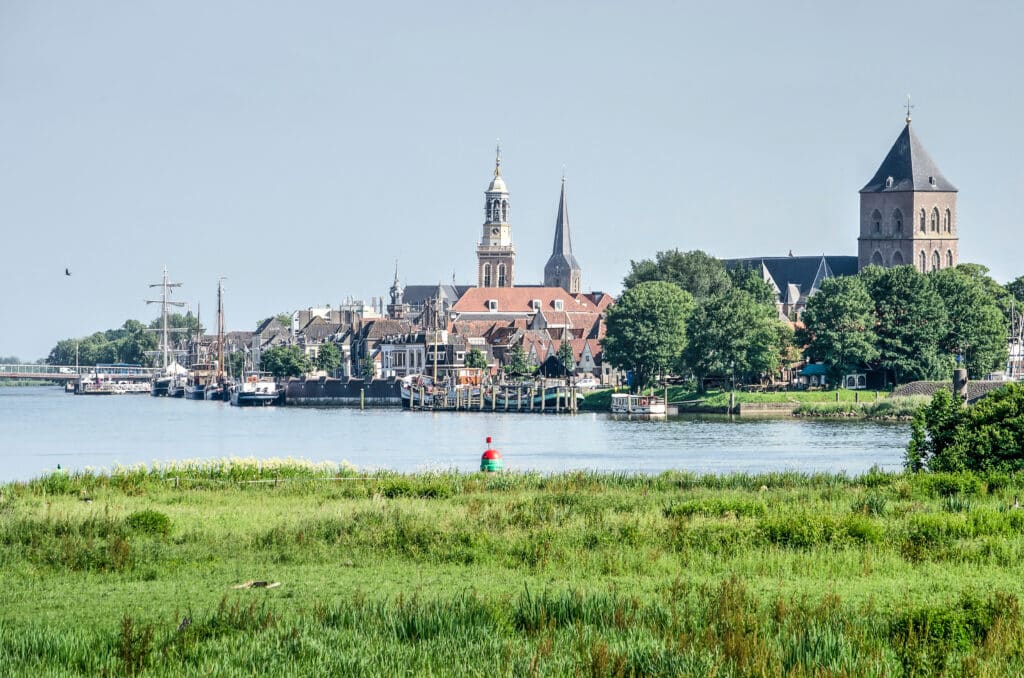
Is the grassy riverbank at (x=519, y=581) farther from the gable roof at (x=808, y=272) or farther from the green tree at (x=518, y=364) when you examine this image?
the gable roof at (x=808, y=272)

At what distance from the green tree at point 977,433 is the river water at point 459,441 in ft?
33.5

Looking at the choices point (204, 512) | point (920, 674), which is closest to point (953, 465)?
point (204, 512)

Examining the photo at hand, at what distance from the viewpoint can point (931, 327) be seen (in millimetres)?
110625

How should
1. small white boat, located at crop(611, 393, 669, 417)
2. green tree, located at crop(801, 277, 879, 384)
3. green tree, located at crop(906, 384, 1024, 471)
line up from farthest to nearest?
1. small white boat, located at crop(611, 393, 669, 417)
2. green tree, located at crop(801, 277, 879, 384)
3. green tree, located at crop(906, 384, 1024, 471)

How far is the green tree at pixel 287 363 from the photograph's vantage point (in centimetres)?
18438

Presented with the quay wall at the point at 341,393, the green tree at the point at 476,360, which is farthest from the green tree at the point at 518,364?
the quay wall at the point at 341,393

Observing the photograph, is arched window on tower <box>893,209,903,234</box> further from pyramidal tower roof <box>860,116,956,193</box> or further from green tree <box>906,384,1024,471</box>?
green tree <box>906,384,1024,471</box>

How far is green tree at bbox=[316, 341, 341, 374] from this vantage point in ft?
614

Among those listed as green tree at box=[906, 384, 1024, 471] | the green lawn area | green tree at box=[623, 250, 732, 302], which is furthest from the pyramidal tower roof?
green tree at box=[906, 384, 1024, 471]

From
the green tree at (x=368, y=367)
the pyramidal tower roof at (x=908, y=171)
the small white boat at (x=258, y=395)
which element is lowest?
the small white boat at (x=258, y=395)

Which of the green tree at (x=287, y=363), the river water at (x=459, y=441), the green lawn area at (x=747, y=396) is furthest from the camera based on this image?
the green tree at (x=287, y=363)

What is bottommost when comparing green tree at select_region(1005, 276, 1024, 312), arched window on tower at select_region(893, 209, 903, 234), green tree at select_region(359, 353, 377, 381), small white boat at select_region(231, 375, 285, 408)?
small white boat at select_region(231, 375, 285, 408)

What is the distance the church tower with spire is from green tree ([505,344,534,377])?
4533cm

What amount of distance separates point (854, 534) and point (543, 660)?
9.63 meters
